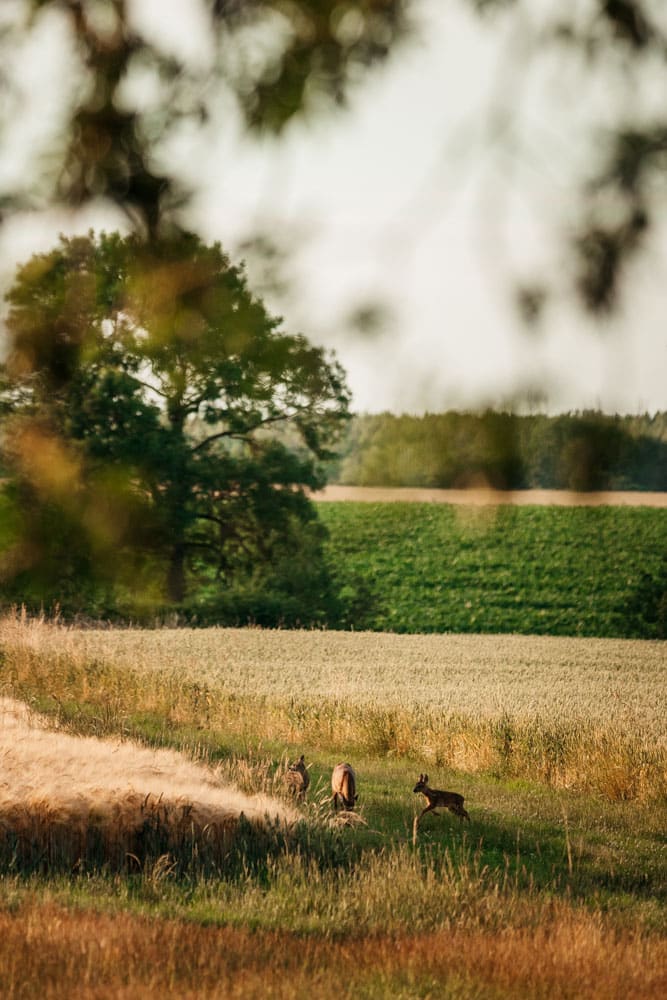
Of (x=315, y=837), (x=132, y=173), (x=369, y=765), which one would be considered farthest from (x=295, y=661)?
(x=132, y=173)

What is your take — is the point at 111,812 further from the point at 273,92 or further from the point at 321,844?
the point at 273,92

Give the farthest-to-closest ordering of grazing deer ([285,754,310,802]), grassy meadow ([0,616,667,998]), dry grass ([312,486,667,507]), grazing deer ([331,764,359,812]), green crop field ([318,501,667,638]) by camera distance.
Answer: green crop field ([318,501,667,638])
grazing deer ([285,754,310,802])
grazing deer ([331,764,359,812])
grassy meadow ([0,616,667,998])
dry grass ([312,486,667,507])

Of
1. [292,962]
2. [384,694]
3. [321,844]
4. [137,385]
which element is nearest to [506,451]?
[137,385]

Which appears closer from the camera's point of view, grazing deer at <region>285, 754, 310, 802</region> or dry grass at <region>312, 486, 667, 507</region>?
dry grass at <region>312, 486, 667, 507</region>

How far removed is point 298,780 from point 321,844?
4.43ft

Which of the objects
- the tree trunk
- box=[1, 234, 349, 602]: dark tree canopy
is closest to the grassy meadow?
the tree trunk

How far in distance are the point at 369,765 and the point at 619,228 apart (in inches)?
357

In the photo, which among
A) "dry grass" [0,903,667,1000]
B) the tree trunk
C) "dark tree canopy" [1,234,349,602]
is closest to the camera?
"dark tree canopy" [1,234,349,602]

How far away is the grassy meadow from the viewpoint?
454 centimetres

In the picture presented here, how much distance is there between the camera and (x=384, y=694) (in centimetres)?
1460

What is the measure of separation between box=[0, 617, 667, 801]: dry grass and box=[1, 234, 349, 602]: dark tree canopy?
8.88m

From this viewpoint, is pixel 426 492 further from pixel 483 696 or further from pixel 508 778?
pixel 483 696

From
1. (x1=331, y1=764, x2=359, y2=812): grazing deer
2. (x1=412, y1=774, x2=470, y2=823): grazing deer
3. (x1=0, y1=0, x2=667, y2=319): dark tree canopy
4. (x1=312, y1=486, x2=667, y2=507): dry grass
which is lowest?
(x1=412, y1=774, x2=470, y2=823): grazing deer

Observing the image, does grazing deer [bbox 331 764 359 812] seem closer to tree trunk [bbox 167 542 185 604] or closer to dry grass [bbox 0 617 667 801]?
dry grass [bbox 0 617 667 801]
